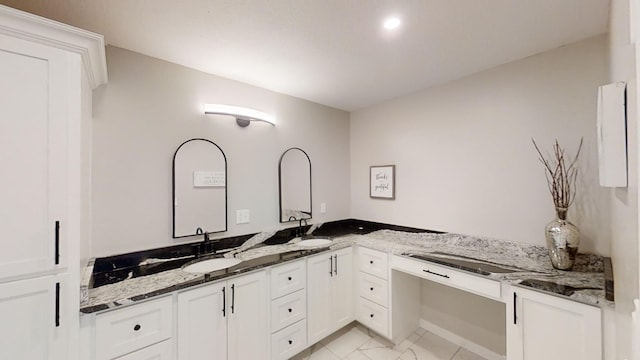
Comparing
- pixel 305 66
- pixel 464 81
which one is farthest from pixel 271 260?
pixel 464 81

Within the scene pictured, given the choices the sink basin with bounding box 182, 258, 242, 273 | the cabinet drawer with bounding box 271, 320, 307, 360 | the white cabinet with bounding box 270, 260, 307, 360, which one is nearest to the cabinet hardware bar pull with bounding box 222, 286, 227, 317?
the sink basin with bounding box 182, 258, 242, 273

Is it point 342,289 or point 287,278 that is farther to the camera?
point 342,289

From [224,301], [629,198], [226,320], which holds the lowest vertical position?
[226,320]

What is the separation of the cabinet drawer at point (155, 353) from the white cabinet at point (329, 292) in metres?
1.00

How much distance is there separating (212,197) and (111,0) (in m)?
1.32

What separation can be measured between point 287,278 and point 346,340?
941 mm

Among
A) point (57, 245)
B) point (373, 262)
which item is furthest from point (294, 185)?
point (57, 245)

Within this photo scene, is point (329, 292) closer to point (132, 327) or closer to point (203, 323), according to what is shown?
point (203, 323)

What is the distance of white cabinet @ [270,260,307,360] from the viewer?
185 cm

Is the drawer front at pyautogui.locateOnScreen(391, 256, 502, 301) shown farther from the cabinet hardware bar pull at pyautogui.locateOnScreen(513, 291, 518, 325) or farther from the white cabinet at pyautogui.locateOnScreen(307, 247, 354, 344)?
the white cabinet at pyautogui.locateOnScreen(307, 247, 354, 344)

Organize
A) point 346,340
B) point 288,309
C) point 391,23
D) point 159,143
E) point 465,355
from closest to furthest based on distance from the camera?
1. point 391,23
2. point 159,143
3. point 288,309
4. point 465,355
5. point 346,340

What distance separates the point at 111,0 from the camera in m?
1.24

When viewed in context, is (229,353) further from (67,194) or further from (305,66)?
(305,66)

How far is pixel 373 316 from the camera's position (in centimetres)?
227
